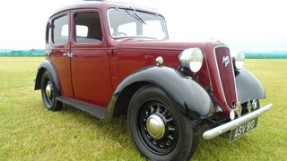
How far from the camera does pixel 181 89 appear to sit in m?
2.60

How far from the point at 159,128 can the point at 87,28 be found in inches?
79.4

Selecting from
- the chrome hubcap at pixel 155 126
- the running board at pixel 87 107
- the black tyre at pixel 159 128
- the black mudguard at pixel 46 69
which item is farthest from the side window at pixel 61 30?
the chrome hubcap at pixel 155 126

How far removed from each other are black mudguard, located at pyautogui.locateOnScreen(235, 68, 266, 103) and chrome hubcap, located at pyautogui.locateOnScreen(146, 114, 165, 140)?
106 cm

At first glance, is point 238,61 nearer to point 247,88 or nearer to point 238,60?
point 238,60

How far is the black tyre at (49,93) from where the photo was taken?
188 inches

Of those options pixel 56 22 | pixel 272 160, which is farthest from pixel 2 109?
pixel 272 160

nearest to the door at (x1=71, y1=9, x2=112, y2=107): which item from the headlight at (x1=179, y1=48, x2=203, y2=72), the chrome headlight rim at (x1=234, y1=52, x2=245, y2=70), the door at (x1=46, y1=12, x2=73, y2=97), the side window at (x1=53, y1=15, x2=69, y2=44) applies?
the door at (x1=46, y1=12, x2=73, y2=97)

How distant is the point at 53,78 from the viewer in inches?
186

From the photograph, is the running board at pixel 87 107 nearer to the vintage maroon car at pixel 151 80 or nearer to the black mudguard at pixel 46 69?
the vintage maroon car at pixel 151 80

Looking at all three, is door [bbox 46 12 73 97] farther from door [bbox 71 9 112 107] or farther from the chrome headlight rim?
the chrome headlight rim

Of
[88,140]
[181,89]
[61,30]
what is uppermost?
[61,30]

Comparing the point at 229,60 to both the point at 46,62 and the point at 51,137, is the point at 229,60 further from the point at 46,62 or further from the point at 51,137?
the point at 46,62

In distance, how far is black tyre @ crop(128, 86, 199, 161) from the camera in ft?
8.53

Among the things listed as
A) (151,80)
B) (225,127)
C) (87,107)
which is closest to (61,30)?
(87,107)
